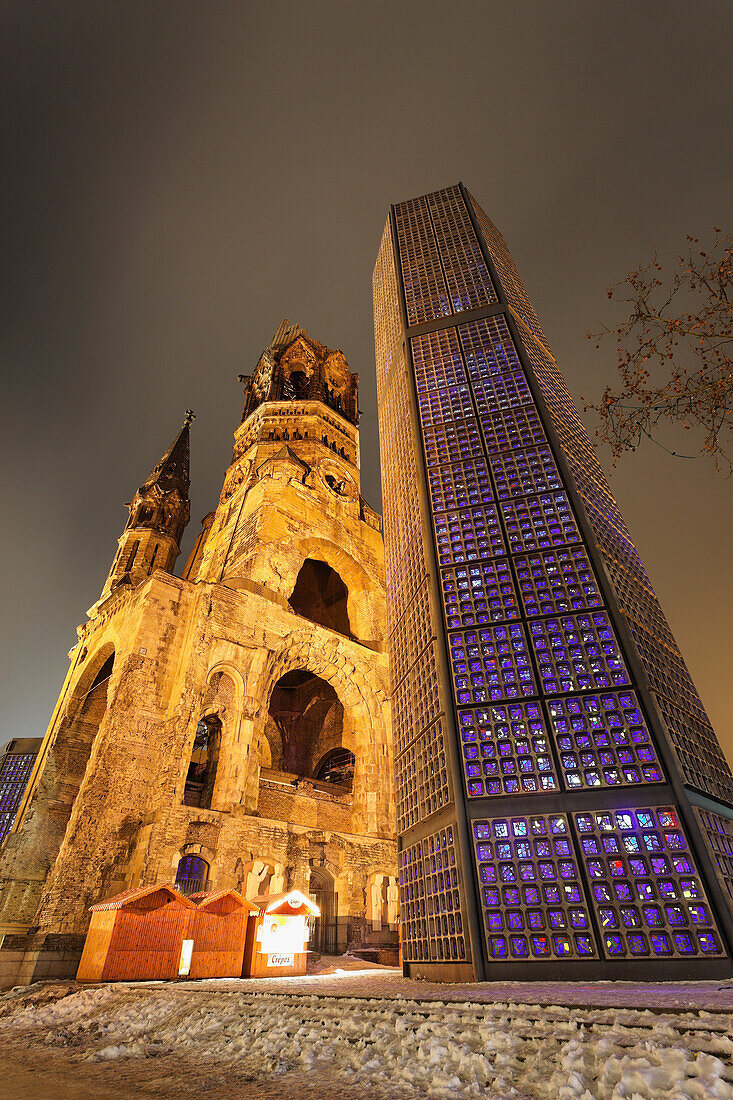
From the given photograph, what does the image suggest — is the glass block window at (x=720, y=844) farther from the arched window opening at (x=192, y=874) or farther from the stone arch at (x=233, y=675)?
the stone arch at (x=233, y=675)

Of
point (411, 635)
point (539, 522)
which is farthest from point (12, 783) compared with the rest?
point (539, 522)

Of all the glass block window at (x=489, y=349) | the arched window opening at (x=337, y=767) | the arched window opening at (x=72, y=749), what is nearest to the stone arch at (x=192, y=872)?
the arched window opening at (x=72, y=749)

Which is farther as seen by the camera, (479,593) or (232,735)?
(232,735)

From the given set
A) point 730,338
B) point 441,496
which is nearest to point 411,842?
point 441,496

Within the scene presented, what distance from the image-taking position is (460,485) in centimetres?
1196

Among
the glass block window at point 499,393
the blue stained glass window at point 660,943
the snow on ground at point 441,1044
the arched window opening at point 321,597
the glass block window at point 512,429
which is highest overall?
the arched window opening at point 321,597

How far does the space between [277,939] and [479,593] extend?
27.0ft

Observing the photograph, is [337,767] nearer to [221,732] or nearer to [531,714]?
[221,732]

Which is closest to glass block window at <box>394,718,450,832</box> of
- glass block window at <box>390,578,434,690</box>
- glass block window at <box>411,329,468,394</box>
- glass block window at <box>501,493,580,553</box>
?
glass block window at <box>390,578,434,690</box>

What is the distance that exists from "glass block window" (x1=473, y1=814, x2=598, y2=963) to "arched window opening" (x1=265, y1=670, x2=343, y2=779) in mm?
19507

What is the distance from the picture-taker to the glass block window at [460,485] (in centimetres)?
1162

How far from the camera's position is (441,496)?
11992mm

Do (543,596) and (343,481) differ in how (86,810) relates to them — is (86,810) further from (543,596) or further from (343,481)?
(343,481)

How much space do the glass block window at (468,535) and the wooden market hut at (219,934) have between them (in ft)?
26.6
